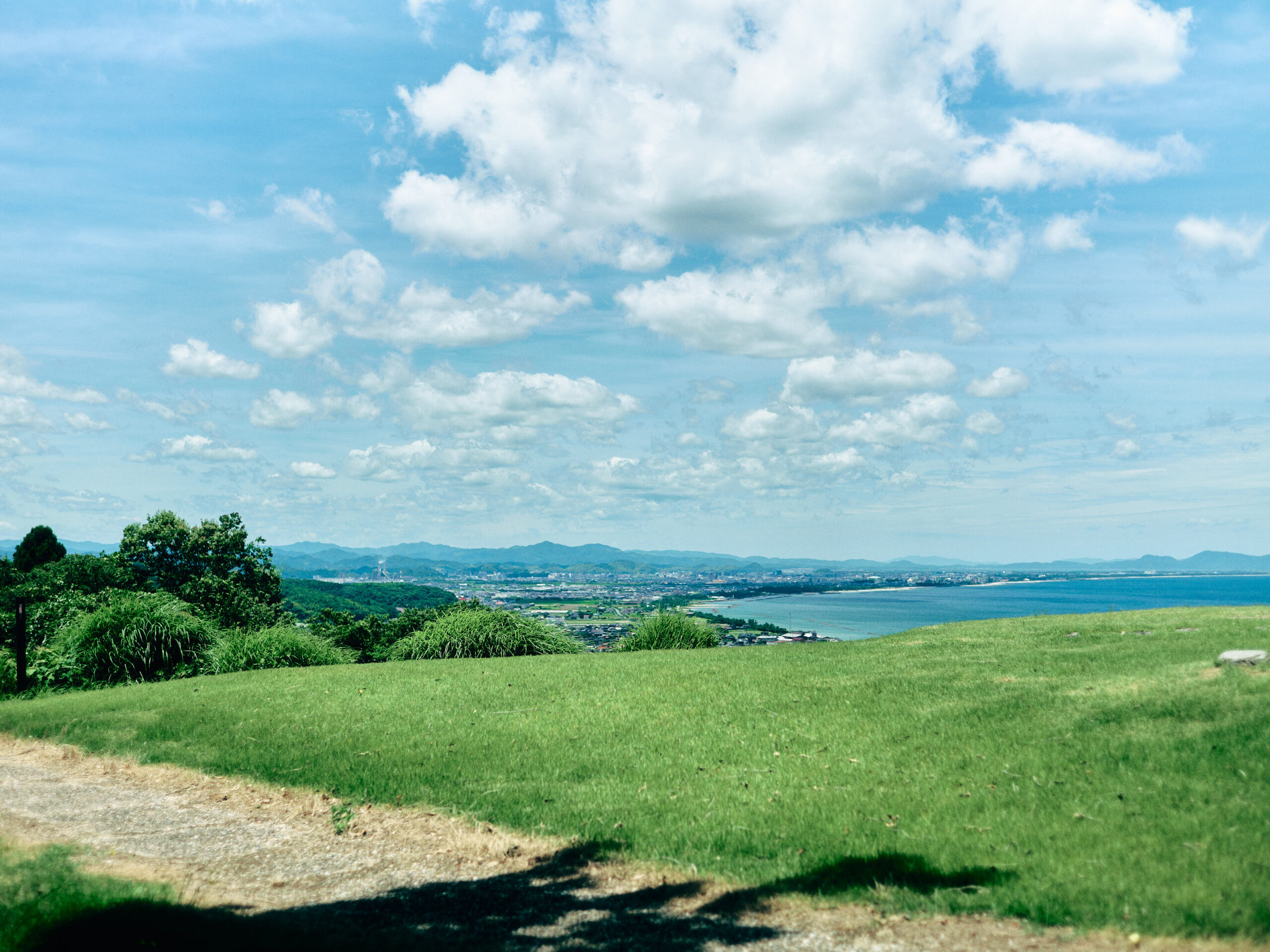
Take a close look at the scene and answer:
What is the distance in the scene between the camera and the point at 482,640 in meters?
20.8

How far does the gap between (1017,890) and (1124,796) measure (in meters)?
1.95

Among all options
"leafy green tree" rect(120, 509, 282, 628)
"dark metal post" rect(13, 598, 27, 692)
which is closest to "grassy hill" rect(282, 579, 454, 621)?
"leafy green tree" rect(120, 509, 282, 628)

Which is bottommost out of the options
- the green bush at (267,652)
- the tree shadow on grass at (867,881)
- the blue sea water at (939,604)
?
the blue sea water at (939,604)

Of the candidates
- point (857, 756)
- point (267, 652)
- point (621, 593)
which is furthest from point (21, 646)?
point (621, 593)

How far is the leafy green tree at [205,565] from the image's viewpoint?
35094 mm

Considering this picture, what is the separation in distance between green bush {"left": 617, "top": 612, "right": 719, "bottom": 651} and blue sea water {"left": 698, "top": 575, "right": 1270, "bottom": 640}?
907 inches

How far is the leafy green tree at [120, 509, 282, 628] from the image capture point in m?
35.1

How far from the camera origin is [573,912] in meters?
5.58

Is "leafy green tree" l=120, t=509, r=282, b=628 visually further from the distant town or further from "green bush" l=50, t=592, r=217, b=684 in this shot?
"green bush" l=50, t=592, r=217, b=684

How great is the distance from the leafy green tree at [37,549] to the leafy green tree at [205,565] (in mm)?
31285

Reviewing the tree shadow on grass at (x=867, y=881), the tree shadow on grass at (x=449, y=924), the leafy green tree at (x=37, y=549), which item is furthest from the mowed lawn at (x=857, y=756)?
the leafy green tree at (x=37, y=549)

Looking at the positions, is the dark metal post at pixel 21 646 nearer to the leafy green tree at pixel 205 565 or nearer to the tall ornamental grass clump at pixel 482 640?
the tall ornamental grass clump at pixel 482 640

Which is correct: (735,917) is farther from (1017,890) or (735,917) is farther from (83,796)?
(83,796)

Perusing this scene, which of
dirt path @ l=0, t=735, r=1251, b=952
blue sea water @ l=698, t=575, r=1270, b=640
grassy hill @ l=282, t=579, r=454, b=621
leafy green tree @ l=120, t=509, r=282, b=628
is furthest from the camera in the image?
blue sea water @ l=698, t=575, r=1270, b=640
